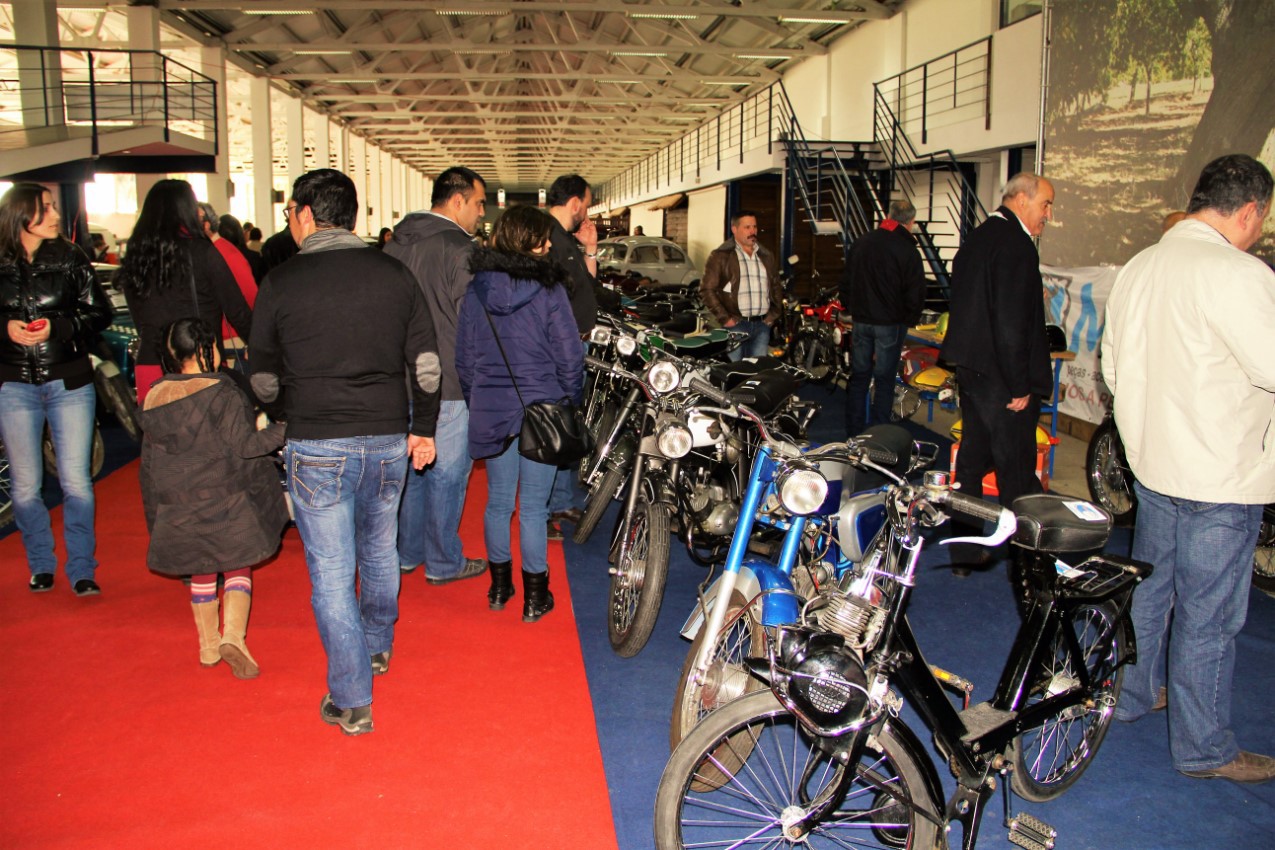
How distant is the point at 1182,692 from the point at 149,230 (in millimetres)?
4167

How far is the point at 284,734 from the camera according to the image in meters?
3.21

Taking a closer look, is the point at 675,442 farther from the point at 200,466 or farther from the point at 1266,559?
the point at 1266,559

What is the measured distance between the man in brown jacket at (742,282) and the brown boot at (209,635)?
506cm

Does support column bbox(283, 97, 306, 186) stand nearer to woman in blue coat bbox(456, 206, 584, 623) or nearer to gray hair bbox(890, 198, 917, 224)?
gray hair bbox(890, 198, 917, 224)

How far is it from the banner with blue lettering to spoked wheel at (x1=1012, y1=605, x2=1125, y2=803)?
460cm

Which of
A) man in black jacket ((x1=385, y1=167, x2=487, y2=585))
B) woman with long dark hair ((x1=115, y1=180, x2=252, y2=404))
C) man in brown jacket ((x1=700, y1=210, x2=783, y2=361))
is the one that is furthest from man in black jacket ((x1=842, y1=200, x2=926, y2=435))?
woman with long dark hair ((x1=115, y1=180, x2=252, y2=404))

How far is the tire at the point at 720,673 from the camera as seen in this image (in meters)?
2.66

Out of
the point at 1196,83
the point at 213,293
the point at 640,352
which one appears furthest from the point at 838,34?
the point at 213,293

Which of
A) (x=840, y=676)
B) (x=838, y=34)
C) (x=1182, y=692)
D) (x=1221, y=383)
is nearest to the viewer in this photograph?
(x=840, y=676)

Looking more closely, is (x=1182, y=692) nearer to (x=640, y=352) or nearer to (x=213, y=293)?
(x=640, y=352)

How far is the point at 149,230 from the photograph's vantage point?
3.96 meters

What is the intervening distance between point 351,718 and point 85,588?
1917 mm

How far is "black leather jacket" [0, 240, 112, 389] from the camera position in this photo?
392cm

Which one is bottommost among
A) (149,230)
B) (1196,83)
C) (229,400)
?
(229,400)
